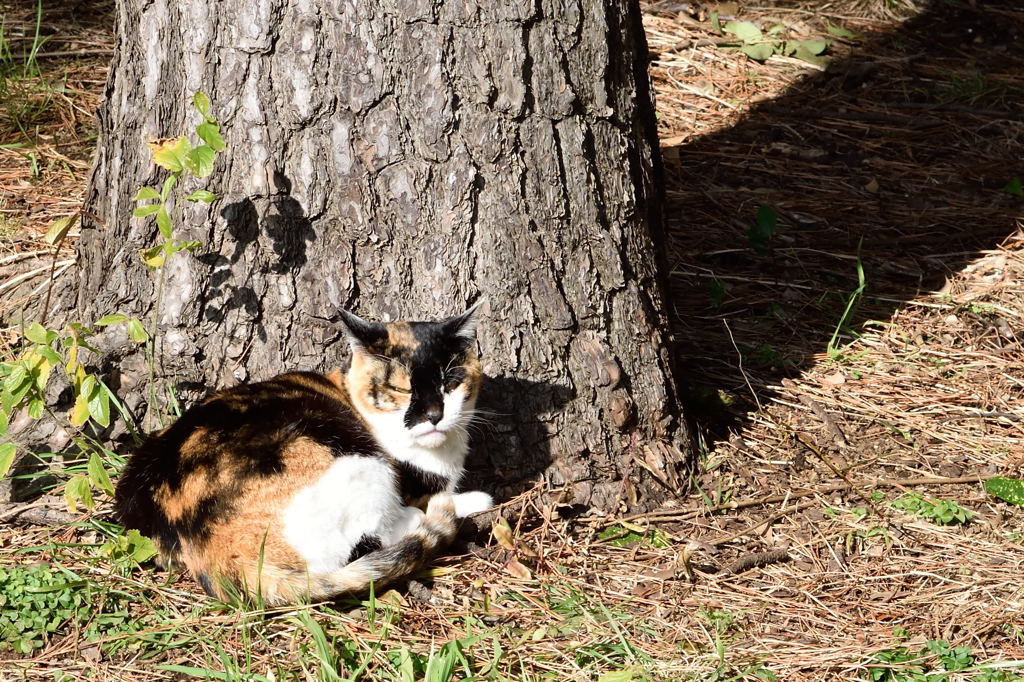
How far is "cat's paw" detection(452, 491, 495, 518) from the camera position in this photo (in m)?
3.06

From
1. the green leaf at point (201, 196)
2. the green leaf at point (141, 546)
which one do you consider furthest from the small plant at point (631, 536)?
the green leaf at point (201, 196)

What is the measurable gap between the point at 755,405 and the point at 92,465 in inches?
94.5

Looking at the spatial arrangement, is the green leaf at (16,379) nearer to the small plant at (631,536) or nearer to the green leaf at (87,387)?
the green leaf at (87,387)

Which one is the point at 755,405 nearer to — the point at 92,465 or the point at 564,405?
the point at 564,405

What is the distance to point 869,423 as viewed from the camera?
3561 millimetres

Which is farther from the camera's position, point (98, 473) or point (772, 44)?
point (772, 44)

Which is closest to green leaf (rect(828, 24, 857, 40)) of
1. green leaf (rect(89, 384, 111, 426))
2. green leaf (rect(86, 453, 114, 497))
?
green leaf (rect(89, 384, 111, 426))

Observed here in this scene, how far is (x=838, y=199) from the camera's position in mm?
4926

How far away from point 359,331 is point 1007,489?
7.37ft

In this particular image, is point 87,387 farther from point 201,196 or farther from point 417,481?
point 417,481

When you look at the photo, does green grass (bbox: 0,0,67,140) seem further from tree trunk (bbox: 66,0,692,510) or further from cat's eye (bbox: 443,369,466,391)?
cat's eye (bbox: 443,369,466,391)

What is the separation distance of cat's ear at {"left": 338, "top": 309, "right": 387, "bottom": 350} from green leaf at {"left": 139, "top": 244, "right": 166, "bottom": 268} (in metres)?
0.62

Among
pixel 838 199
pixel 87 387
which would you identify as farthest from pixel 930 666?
pixel 838 199

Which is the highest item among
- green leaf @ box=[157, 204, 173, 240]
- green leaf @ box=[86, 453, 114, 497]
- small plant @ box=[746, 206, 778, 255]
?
green leaf @ box=[157, 204, 173, 240]
